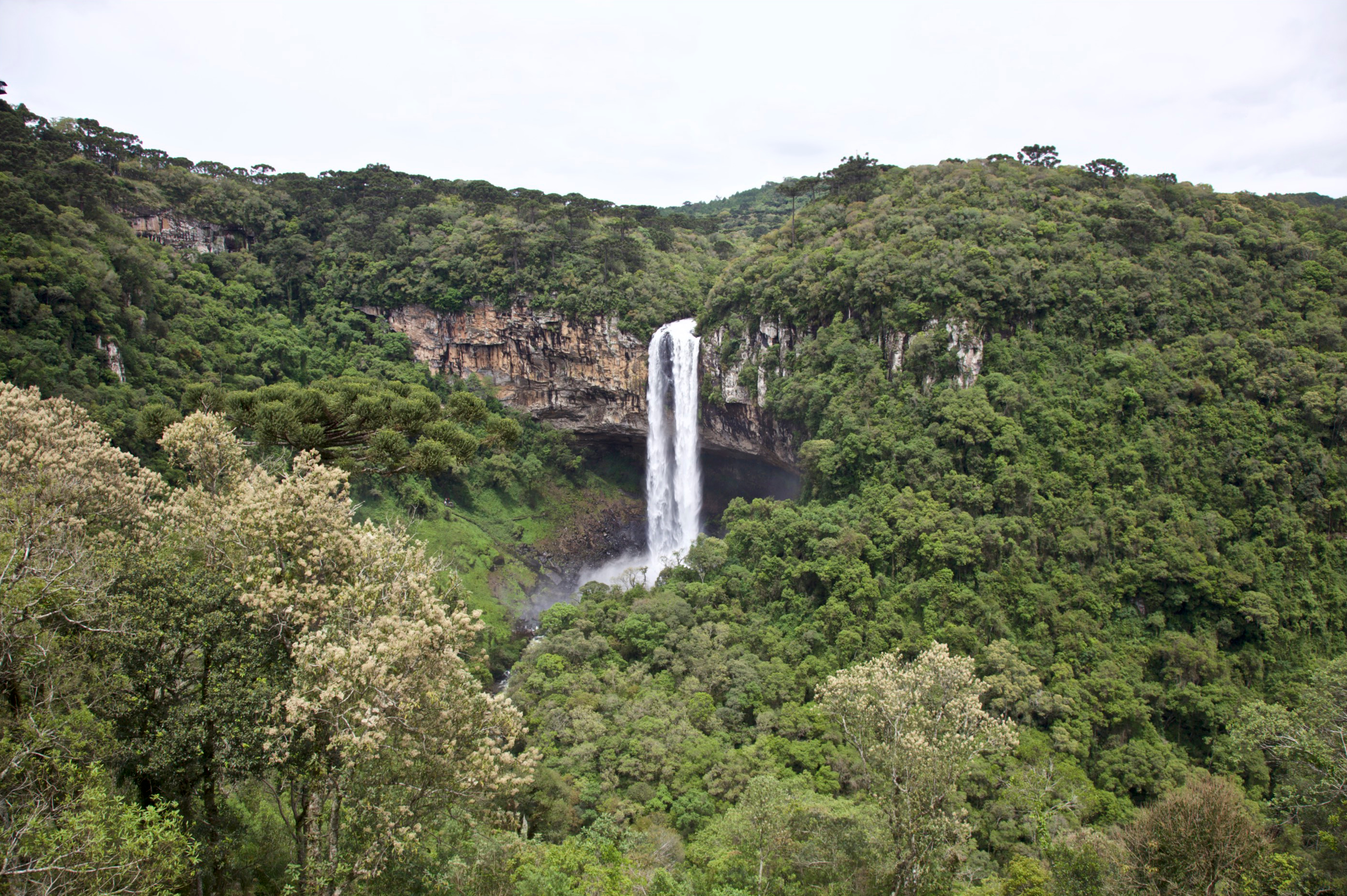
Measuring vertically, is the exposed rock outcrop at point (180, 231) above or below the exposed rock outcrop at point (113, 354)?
above

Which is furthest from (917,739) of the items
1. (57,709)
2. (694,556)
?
(694,556)

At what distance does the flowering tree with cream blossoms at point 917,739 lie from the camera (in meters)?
12.6

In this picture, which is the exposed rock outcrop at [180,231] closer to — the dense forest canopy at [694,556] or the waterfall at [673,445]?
the dense forest canopy at [694,556]

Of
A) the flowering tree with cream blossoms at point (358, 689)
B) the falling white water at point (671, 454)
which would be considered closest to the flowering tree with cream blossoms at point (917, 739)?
the flowering tree with cream blossoms at point (358, 689)

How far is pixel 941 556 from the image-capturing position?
76.6 feet

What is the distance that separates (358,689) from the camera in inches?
303

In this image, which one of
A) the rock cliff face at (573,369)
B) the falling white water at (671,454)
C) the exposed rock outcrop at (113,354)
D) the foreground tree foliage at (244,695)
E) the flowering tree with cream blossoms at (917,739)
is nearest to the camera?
the foreground tree foliage at (244,695)

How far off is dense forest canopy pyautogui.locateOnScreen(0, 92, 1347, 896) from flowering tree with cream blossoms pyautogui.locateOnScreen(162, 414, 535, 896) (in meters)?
0.07

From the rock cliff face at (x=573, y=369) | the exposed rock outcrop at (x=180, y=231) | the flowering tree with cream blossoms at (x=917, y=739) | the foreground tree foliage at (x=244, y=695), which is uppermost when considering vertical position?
the exposed rock outcrop at (x=180, y=231)

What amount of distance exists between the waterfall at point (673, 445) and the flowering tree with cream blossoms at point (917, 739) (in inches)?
833

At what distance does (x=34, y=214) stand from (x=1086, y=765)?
38.6 metres

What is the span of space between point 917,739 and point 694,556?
14.8 meters

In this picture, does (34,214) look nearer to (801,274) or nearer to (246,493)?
(246,493)

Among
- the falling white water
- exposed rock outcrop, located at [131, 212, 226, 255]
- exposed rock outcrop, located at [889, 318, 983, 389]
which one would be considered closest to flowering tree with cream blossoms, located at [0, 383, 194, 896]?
exposed rock outcrop, located at [889, 318, 983, 389]
